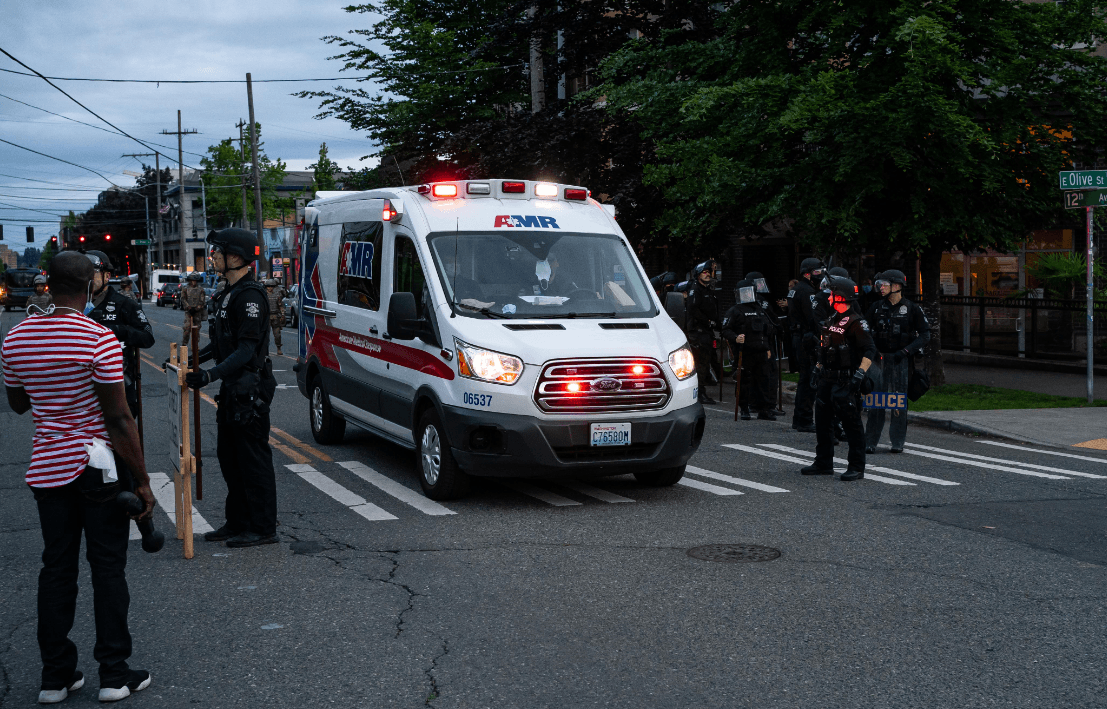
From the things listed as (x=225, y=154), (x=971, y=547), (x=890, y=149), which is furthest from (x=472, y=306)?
(x=225, y=154)

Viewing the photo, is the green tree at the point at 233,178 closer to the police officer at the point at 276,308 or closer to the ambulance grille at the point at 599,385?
the police officer at the point at 276,308

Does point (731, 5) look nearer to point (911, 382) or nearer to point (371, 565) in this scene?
point (911, 382)

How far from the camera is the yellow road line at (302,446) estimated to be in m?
11.4

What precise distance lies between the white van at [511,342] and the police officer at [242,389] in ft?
5.36

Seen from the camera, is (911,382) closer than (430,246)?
No

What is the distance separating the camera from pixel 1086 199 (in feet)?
47.6

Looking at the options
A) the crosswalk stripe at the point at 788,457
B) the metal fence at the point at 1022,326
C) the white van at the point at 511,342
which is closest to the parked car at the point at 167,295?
the metal fence at the point at 1022,326

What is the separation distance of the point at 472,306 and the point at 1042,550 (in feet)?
14.7

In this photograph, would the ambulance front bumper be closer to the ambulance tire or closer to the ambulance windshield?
the ambulance tire

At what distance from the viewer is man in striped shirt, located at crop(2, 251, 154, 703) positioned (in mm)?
4594

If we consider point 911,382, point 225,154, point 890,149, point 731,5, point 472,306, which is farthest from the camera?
point 225,154

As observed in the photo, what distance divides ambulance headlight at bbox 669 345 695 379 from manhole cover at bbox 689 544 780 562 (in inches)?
71.6

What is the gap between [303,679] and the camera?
4.93 meters

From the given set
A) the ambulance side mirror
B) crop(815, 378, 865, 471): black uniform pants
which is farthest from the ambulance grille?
crop(815, 378, 865, 471): black uniform pants
